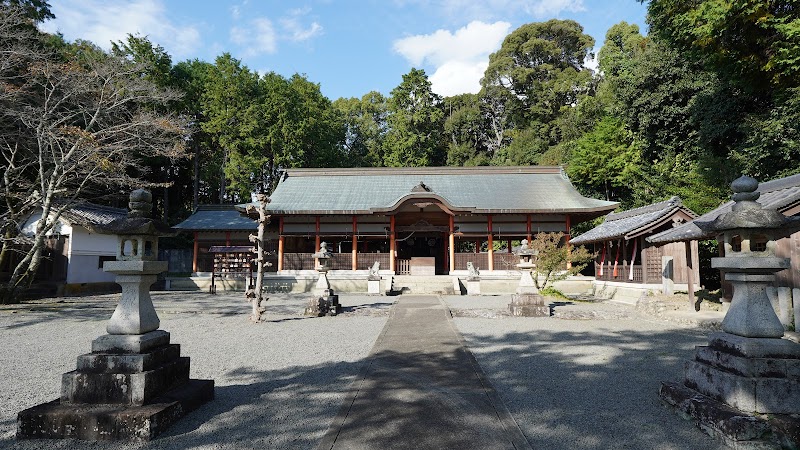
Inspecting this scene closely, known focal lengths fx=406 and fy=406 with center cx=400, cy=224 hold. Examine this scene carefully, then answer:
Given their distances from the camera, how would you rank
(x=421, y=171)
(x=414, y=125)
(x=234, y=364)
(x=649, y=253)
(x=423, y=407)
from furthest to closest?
(x=414, y=125)
(x=421, y=171)
(x=649, y=253)
(x=234, y=364)
(x=423, y=407)

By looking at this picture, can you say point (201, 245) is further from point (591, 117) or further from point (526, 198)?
point (591, 117)

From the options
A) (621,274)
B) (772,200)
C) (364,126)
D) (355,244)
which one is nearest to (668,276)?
(621,274)

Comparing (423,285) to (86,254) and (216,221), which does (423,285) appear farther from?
(86,254)

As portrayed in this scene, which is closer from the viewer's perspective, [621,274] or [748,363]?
[748,363]

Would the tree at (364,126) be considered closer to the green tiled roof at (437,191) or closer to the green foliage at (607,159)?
the green tiled roof at (437,191)

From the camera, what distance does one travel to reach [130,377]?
3.37m

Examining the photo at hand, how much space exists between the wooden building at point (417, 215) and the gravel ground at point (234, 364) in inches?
265

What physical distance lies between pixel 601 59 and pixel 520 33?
11.2 metres

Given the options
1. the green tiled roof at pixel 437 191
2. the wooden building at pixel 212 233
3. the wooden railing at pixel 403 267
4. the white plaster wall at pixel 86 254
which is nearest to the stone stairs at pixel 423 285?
the wooden railing at pixel 403 267

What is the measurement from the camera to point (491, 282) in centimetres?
1684

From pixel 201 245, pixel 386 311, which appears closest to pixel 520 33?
pixel 201 245

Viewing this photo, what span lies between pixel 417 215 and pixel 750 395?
15.9 m

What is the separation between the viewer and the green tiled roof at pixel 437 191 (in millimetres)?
17844

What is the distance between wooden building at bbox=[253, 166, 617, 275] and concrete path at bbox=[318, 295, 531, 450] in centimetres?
1171
